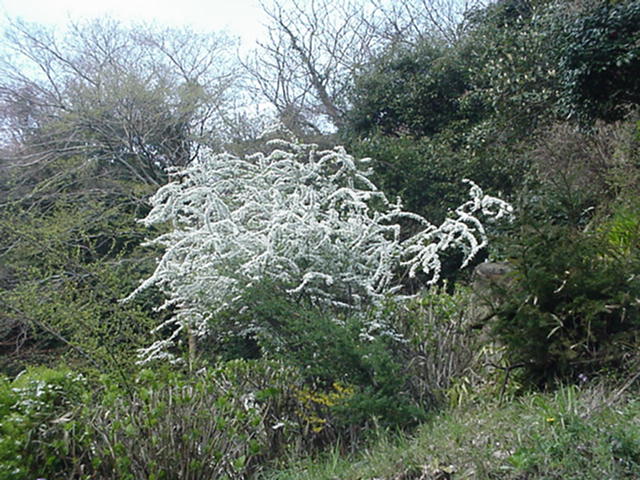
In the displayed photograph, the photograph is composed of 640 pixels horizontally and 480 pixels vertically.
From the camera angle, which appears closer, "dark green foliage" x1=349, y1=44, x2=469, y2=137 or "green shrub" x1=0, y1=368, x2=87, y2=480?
"green shrub" x1=0, y1=368, x2=87, y2=480

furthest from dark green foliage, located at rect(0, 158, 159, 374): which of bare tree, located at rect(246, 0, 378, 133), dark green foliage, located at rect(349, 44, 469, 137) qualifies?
bare tree, located at rect(246, 0, 378, 133)

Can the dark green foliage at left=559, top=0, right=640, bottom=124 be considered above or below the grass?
above

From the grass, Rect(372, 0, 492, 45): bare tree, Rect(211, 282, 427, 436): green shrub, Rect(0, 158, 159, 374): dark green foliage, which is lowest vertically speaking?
the grass

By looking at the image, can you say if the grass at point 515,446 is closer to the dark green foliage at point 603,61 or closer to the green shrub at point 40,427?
the green shrub at point 40,427

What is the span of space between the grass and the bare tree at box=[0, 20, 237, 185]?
808 cm

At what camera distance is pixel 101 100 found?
10562mm

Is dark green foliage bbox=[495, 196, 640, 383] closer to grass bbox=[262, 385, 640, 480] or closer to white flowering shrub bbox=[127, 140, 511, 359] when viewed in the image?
grass bbox=[262, 385, 640, 480]

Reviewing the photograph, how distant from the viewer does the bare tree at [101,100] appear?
35.0 ft

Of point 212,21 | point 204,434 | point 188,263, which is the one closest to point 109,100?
point 212,21

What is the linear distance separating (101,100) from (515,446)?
9701mm

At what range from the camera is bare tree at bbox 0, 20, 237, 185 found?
10.7 metres

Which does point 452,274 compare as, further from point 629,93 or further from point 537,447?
point 537,447

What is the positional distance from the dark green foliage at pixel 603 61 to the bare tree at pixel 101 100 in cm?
701


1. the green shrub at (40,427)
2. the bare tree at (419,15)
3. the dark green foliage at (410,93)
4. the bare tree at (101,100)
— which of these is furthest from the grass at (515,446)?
the bare tree at (419,15)
